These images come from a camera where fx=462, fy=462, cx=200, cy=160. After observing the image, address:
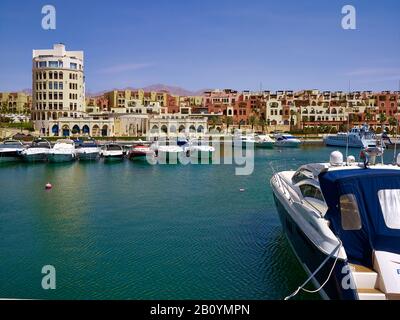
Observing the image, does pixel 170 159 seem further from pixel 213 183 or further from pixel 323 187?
pixel 323 187

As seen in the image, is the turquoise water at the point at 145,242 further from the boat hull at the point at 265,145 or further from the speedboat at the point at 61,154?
the boat hull at the point at 265,145

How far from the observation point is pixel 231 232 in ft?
54.0

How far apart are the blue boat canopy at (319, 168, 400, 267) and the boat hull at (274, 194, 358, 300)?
1.94 feet

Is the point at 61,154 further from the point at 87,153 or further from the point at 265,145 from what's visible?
the point at 265,145

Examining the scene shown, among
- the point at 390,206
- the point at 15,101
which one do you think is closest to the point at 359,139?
the point at 390,206

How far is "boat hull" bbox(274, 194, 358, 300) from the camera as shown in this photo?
8.27 m

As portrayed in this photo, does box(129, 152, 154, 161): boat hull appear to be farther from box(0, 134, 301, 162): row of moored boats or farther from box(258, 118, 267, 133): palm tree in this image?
box(258, 118, 267, 133): palm tree

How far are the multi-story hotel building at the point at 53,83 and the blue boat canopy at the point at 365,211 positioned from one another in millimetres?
85212

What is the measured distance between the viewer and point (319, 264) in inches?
367

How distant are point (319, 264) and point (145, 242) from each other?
741cm

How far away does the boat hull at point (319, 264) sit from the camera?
827cm

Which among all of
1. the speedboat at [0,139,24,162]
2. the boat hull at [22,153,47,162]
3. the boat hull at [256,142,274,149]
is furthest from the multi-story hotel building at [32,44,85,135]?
the boat hull at [22,153,47,162]
